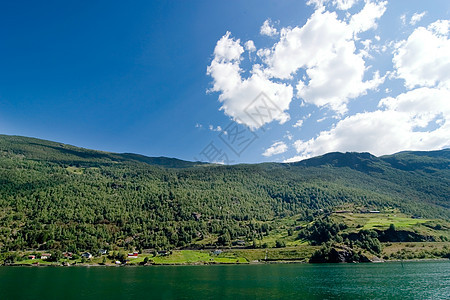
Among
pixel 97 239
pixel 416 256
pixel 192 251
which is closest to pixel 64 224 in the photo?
pixel 97 239

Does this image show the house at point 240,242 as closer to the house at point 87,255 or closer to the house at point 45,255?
the house at point 87,255

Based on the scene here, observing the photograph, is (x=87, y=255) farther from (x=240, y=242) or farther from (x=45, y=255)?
(x=240, y=242)

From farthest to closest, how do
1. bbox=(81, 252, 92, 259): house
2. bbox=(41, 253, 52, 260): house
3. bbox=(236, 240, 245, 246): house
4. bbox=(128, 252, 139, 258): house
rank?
bbox=(236, 240, 245, 246): house, bbox=(128, 252, 139, 258): house, bbox=(81, 252, 92, 259): house, bbox=(41, 253, 52, 260): house

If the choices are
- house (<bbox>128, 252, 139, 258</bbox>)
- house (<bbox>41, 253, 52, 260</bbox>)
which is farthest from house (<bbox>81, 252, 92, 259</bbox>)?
house (<bbox>128, 252, 139, 258</bbox>)

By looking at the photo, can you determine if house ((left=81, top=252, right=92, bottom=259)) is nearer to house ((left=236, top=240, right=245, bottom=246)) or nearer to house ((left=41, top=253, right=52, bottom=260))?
house ((left=41, top=253, right=52, bottom=260))

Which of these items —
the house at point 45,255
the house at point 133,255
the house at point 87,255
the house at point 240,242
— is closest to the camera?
the house at point 45,255

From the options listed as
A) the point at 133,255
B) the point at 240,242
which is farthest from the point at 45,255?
the point at 240,242

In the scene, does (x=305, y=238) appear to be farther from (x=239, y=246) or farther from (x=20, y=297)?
(x=20, y=297)

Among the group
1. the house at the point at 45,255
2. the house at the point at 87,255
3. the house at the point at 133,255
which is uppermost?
the house at the point at 45,255

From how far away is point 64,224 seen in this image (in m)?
193

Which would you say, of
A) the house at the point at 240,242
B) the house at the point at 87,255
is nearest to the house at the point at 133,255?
the house at the point at 87,255

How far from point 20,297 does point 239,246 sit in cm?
14499

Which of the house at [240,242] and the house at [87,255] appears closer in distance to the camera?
the house at [87,255]

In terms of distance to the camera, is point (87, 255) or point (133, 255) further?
point (133, 255)
